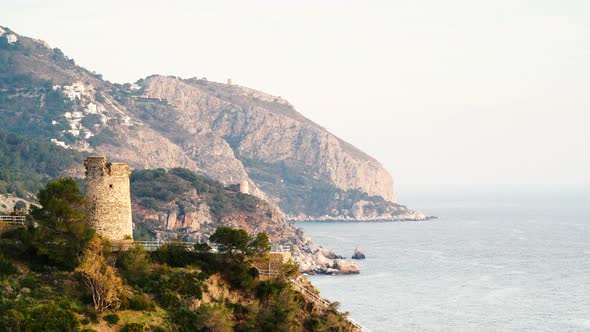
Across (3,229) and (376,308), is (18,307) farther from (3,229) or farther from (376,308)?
(376,308)

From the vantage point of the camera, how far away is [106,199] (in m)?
52.8

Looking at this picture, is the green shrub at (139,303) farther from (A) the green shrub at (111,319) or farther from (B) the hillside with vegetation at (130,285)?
(A) the green shrub at (111,319)

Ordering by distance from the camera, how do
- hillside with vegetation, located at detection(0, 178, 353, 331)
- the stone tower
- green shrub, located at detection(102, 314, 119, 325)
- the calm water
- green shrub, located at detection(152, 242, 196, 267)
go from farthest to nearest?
the calm water < green shrub, located at detection(152, 242, 196, 267) < the stone tower < green shrub, located at detection(102, 314, 119, 325) < hillside with vegetation, located at detection(0, 178, 353, 331)

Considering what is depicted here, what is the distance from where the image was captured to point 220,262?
54844mm

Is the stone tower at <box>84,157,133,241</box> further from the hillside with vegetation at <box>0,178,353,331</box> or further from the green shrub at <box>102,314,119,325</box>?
the green shrub at <box>102,314,119,325</box>

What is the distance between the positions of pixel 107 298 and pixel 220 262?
377 inches

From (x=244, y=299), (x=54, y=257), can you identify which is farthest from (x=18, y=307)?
(x=244, y=299)

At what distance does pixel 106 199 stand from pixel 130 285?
5426 millimetres

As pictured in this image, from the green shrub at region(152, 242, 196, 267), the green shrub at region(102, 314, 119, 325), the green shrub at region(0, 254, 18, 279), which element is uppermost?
the green shrub at region(152, 242, 196, 267)

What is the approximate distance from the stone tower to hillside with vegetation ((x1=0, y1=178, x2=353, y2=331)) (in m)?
1.11

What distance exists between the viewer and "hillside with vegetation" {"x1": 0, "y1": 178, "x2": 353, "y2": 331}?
46.0m

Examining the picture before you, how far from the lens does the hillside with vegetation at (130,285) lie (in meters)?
46.0

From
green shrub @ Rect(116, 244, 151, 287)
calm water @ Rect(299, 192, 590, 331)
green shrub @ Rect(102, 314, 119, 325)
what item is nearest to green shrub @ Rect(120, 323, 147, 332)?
green shrub @ Rect(102, 314, 119, 325)

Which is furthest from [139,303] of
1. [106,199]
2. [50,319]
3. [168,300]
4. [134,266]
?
[106,199]
